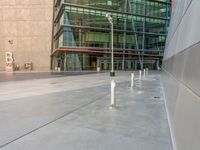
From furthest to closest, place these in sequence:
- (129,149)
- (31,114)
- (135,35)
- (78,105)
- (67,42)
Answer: (135,35), (67,42), (78,105), (31,114), (129,149)

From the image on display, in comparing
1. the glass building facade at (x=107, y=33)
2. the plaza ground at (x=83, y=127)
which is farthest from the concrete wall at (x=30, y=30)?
the plaza ground at (x=83, y=127)

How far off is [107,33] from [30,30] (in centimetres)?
1979

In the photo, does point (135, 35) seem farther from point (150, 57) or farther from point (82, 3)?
point (82, 3)

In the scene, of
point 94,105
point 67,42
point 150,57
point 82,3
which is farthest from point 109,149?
point 150,57

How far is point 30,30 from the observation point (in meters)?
58.4

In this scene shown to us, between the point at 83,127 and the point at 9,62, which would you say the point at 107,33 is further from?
the point at 83,127

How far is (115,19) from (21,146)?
167ft

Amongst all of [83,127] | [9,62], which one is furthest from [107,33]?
[83,127]

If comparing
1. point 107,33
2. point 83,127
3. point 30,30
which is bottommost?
point 83,127

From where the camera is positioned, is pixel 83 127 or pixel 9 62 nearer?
pixel 83 127

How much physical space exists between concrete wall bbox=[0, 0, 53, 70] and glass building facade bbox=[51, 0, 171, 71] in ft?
6.65

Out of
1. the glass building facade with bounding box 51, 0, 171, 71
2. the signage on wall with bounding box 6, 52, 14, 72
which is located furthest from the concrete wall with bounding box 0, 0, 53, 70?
the signage on wall with bounding box 6, 52, 14, 72

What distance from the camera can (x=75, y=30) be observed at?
48.9m

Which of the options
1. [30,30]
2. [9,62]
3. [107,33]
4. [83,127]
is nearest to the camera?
[83,127]
